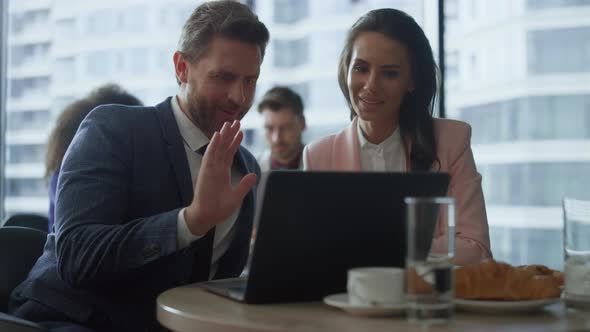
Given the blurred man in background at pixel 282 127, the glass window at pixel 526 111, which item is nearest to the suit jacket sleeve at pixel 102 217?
the blurred man in background at pixel 282 127

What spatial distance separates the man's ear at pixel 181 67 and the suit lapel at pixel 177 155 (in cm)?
15

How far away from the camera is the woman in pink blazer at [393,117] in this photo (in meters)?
2.23

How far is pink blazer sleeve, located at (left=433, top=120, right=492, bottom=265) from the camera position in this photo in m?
1.97

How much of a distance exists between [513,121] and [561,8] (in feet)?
2.16

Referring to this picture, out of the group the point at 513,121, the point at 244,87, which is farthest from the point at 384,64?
the point at 513,121

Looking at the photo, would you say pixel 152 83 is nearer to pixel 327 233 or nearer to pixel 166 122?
pixel 166 122

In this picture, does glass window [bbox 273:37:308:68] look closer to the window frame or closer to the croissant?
the window frame

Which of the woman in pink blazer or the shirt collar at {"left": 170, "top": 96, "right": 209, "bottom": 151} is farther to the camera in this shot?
the woman in pink blazer

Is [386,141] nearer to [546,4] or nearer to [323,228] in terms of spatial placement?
[323,228]

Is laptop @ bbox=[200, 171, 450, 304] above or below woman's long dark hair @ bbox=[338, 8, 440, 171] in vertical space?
below

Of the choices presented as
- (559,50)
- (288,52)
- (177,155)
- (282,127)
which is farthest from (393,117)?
(288,52)

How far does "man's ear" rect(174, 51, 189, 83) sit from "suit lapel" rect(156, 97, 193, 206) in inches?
5.8

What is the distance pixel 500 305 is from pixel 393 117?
1.12 meters

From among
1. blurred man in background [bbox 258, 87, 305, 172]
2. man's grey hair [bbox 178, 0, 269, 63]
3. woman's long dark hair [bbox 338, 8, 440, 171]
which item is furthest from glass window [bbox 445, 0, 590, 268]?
man's grey hair [bbox 178, 0, 269, 63]
